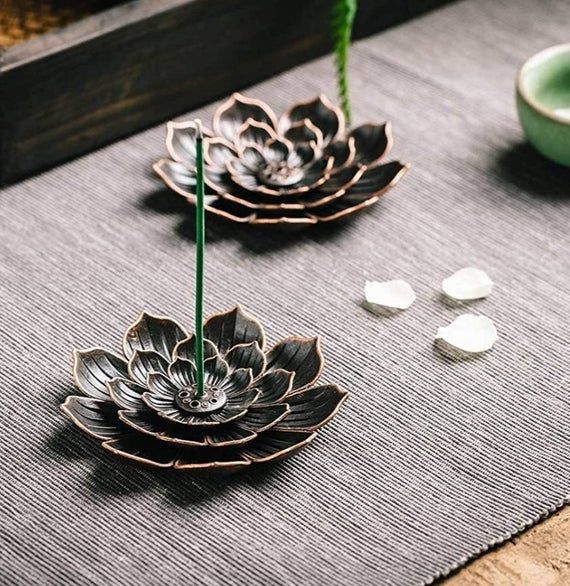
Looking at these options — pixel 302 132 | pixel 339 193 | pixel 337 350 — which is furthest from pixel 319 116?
pixel 337 350

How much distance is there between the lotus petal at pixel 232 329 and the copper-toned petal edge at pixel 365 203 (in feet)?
0.65

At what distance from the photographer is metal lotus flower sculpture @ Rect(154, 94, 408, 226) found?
47.8 inches

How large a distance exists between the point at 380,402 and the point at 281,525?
164mm

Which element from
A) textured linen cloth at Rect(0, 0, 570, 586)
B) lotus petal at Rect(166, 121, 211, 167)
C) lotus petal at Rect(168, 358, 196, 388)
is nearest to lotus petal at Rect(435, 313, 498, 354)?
textured linen cloth at Rect(0, 0, 570, 586)

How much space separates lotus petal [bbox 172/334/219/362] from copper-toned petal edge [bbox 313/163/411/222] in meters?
0.24

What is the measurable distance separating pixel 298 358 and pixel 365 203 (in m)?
0.27

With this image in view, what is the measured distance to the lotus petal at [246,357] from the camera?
3.26ft

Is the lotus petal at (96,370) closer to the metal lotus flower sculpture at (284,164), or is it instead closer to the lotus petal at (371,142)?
the metal lotus flower sculpture at (284,164)

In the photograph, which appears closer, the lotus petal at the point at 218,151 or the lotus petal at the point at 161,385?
the lotus petal at the point at 161,385

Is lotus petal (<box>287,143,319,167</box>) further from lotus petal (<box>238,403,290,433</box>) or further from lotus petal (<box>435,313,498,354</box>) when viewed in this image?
lotus petal (<box>238,403,290,433</box>)

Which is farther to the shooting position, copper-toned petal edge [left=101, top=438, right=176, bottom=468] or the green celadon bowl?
the green celadon bowl

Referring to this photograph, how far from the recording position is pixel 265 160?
1.26 meters

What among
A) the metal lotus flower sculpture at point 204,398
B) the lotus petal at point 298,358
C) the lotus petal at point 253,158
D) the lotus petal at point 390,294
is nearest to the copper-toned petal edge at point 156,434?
the metal lotus flower sculpture at point 204,398

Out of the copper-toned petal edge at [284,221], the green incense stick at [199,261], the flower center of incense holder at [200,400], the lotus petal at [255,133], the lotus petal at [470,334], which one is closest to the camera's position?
the green incense stick at [199,261]
